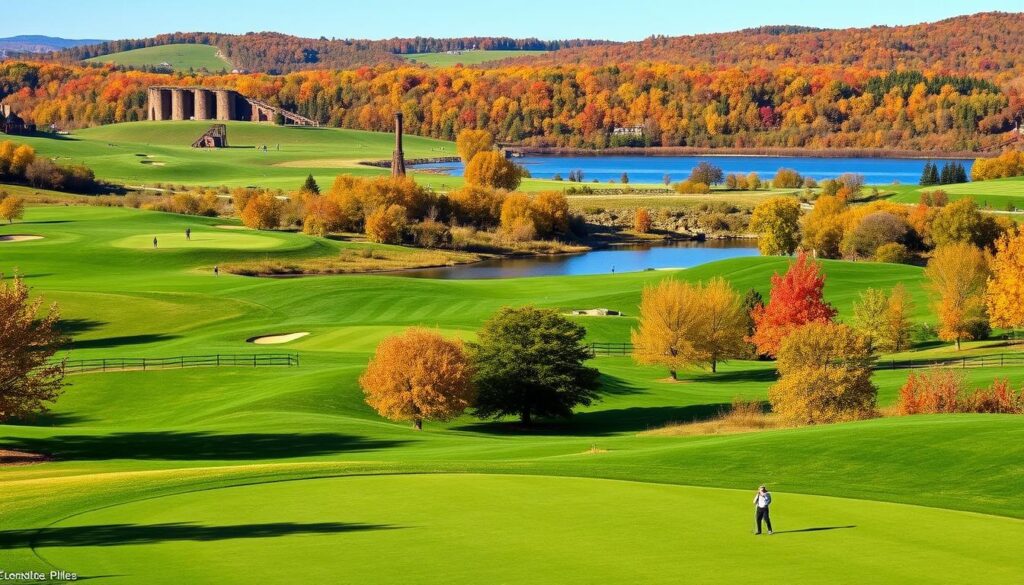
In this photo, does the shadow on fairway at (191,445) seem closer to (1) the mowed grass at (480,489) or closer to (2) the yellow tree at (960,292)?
(1) the mowed grass at (480,489)

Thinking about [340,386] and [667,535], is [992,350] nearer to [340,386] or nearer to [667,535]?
[340,386]

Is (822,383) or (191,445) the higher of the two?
(822,383)

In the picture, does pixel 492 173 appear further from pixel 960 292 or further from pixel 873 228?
pixel 960 292

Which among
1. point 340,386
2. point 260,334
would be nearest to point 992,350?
point 340,386

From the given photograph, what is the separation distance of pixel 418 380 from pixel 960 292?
3413cm

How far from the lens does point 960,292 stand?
2788 inches

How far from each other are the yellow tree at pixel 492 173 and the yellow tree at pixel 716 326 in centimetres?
11191

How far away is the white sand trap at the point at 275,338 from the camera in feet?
233

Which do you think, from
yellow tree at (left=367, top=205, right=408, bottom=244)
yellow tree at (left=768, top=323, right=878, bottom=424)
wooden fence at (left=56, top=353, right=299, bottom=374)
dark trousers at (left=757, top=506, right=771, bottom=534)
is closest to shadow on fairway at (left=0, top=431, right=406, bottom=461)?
yellow tree at (left=768, top=323, right=878, bottom=424)

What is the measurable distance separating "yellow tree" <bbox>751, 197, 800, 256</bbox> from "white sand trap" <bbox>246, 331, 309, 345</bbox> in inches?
2335

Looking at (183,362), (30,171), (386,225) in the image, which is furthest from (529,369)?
(30,171)

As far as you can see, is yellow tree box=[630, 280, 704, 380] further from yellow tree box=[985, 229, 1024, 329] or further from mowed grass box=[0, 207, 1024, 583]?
yellow tree box=[985, 229, 1024, 329]

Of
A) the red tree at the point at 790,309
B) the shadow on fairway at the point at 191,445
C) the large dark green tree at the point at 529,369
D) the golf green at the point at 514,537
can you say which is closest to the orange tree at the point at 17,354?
the shadow on fairway at the point at 191,445

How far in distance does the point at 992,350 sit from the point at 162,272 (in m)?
58.5
